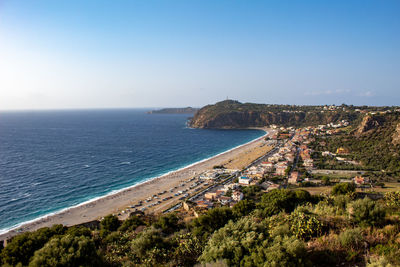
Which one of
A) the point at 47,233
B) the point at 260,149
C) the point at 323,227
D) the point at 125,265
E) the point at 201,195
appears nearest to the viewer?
the point at 125,265

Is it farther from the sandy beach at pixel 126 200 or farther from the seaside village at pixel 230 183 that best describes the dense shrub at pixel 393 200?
the sandy beach at pixel 126 200

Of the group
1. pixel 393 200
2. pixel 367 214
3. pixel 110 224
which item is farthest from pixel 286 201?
pixel 110 224

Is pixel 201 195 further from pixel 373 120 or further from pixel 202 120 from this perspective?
Result: pixel 202 120

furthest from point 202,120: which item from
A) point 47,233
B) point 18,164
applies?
point 47,233

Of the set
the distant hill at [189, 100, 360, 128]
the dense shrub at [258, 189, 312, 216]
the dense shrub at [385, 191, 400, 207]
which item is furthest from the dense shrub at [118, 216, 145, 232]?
the distant hill at [189, 100, 360, 128]

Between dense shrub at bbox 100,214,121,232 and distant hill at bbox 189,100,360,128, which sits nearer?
dense shrub at bbox 100,214,121,232

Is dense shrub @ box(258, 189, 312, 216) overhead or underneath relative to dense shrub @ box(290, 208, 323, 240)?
underneath

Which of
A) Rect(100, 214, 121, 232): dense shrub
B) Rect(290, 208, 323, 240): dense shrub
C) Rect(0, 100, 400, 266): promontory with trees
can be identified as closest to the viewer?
Rect(0, 100, 400, 266): promontory with trees

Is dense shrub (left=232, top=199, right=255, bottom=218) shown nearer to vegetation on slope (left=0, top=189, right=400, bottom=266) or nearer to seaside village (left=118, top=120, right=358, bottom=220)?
seaside village (left=118, top=120, right=358, bottom=220)
